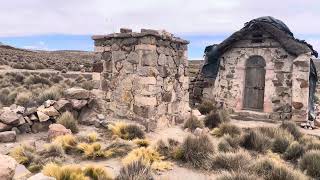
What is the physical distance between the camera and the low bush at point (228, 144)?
807 centimetres

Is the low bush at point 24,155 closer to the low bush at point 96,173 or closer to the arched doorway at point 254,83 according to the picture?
the low bush at point 96,173

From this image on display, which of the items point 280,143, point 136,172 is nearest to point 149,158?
point 136,172

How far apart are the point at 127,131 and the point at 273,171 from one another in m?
3.80

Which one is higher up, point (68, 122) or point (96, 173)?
point (68, 122)

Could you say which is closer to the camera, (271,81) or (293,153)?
(293,153)

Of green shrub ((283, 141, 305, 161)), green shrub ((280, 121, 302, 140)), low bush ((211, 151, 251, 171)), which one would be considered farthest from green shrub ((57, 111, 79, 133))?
green shrub ((280, 121, 302, 140))

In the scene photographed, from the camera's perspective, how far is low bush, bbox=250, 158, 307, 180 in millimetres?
5912

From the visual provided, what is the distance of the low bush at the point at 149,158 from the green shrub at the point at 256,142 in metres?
2.39

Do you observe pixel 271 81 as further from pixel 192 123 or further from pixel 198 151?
pixel 198 151

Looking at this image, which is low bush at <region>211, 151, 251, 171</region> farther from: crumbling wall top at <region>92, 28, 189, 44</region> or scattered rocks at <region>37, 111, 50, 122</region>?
scattered rocks at <region>37, 111, 50, 122</region>

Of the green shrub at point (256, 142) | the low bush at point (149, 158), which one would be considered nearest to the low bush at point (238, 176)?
the low bush at point (149, 158)

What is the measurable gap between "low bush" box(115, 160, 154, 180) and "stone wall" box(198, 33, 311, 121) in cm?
892

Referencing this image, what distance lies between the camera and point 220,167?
6.78 m

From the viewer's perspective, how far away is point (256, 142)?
854 centimetres
